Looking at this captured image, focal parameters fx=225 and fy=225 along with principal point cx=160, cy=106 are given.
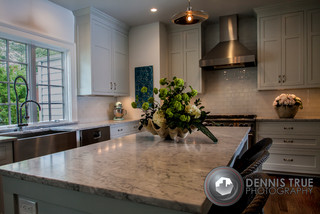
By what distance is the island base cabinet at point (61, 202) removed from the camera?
0.74m

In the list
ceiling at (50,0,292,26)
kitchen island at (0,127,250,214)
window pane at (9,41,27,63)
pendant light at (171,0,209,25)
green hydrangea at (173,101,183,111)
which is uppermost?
ceiling at (50,0,292,26)

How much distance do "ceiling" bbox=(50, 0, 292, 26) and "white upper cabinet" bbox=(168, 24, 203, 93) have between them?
42cm

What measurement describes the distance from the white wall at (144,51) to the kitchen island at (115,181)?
123 inches

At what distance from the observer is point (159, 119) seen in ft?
5.09

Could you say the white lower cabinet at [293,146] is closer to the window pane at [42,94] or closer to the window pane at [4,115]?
the window pane at [42,94]

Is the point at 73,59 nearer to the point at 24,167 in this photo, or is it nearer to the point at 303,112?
the point at 24,167

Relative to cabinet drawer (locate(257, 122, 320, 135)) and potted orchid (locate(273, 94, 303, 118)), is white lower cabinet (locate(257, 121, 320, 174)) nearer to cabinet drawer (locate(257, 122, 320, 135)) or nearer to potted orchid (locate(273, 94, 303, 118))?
cabinet drawer (locate(257, 122, 320, 135))

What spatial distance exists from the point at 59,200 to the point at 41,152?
6.14ft

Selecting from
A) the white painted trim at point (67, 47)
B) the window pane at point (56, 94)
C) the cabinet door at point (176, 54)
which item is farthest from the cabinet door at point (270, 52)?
the window pane at point (56, 94)

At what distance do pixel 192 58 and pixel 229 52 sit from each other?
27.5 inches

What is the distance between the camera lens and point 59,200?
2.86ft

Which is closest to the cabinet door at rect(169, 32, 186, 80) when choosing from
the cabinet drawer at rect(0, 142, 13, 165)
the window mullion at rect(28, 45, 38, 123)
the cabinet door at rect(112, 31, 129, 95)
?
the cabinet door at rect(112, 31, 129, 95)

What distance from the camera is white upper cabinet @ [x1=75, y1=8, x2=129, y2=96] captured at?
11.9 ft

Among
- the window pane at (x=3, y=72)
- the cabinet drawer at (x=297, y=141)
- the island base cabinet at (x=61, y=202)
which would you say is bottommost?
the cabinet drawer at (x=297, y=141)
